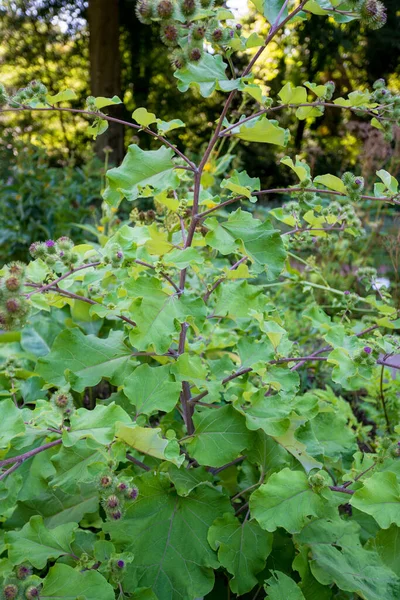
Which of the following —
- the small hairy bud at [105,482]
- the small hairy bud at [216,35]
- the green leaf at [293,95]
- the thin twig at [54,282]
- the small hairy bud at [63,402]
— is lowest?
the small hairy bud at [105,482]

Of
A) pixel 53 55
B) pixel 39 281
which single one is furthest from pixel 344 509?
pixel 53 55

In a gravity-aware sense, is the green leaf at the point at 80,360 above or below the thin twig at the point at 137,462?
above

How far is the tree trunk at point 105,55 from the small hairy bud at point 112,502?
6.96 metres

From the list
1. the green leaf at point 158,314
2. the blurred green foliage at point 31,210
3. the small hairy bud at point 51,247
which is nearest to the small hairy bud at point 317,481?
the green leaf at point 158,314

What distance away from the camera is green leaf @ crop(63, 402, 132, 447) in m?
0.86

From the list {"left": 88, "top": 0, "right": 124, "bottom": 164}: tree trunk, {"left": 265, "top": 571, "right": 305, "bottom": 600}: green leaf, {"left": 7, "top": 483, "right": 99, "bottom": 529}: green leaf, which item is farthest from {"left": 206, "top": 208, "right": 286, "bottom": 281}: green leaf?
{"left": 88, "top": 0, "right": 124, "bottom": 164}: tree trunk

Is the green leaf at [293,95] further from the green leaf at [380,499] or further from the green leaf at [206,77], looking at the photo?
the green leaf at [380,499]

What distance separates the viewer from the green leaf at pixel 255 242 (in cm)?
104

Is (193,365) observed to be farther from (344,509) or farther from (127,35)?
(127,35)

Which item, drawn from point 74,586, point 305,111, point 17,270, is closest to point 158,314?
point 17,270

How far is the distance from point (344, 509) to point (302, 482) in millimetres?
699

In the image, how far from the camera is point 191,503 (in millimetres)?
1112

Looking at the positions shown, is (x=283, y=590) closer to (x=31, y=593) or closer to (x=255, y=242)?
(x=31, y=593)

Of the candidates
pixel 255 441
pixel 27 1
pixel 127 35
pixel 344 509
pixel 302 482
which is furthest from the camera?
pixel 127 35
